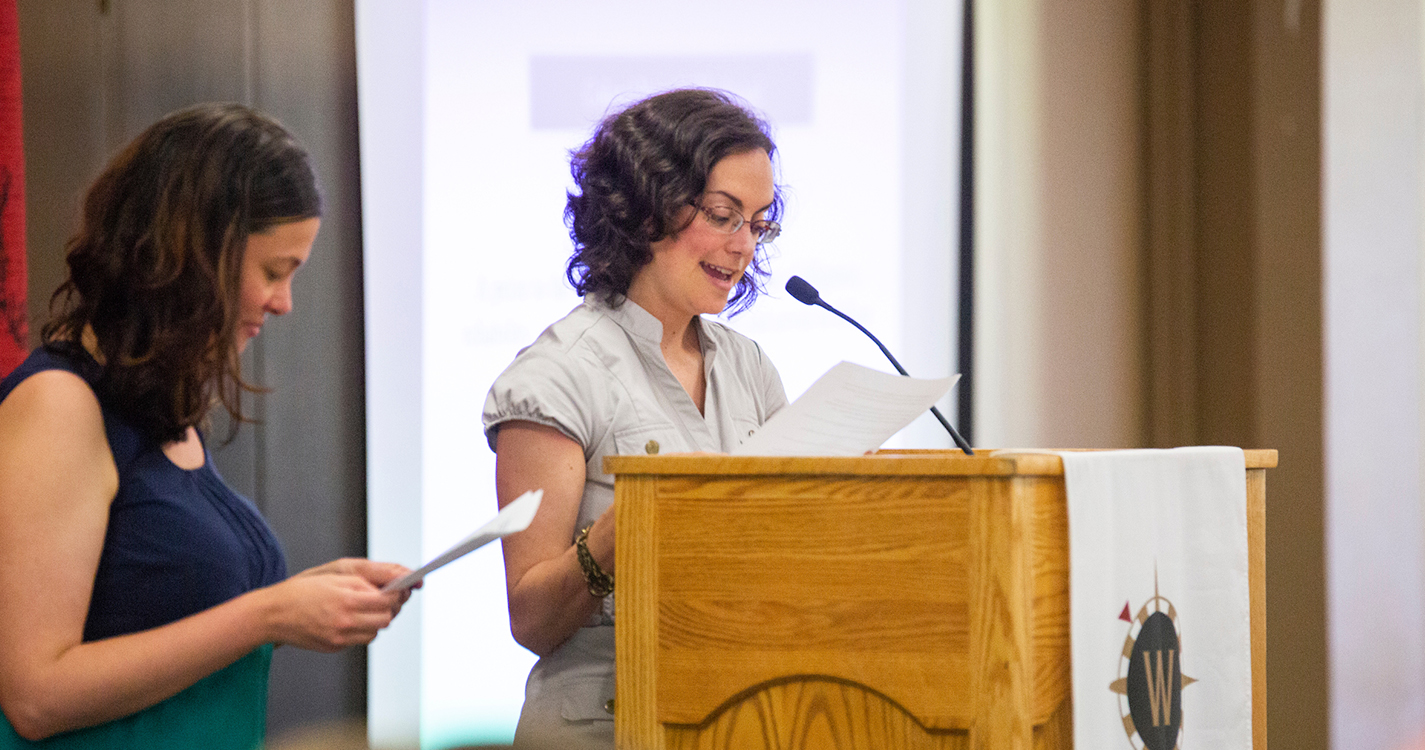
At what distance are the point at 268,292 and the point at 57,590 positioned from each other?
37 cm

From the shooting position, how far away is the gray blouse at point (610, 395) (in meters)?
1.42

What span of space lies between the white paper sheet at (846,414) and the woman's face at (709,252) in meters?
0.42

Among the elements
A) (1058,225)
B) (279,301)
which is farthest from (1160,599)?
(1058,225)

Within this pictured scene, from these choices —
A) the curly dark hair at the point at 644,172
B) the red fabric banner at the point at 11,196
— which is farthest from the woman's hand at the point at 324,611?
the red fabric banner at the point at 11,196

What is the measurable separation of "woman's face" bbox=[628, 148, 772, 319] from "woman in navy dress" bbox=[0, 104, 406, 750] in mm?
523

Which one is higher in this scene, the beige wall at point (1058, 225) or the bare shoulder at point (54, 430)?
the beige wall at point (1058, 225)

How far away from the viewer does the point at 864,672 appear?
107cm

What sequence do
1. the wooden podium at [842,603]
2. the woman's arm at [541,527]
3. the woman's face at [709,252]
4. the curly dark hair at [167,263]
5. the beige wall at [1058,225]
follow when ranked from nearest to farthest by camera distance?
the wooden podium at [842,603] → the curly dark hair at [167,263] → the woman's arm at [541,527] → the woman's face at [709,252] → the beige wall at [1058,225]

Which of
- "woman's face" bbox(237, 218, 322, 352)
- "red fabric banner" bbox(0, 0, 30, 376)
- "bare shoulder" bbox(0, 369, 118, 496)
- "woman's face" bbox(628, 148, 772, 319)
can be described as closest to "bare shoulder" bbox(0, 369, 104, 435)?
"bare shoulder" bbox(0, 369, 118, 496)

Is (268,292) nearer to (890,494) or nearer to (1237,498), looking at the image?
(890,494)

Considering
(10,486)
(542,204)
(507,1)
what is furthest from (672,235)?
→ (507,1)

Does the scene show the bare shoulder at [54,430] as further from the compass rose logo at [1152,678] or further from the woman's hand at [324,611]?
the compass rose logo at [1152,678]

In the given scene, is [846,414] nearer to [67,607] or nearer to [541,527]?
[541,527]

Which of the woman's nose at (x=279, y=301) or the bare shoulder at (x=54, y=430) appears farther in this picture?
the woman's nose at (x=279, y=301)
